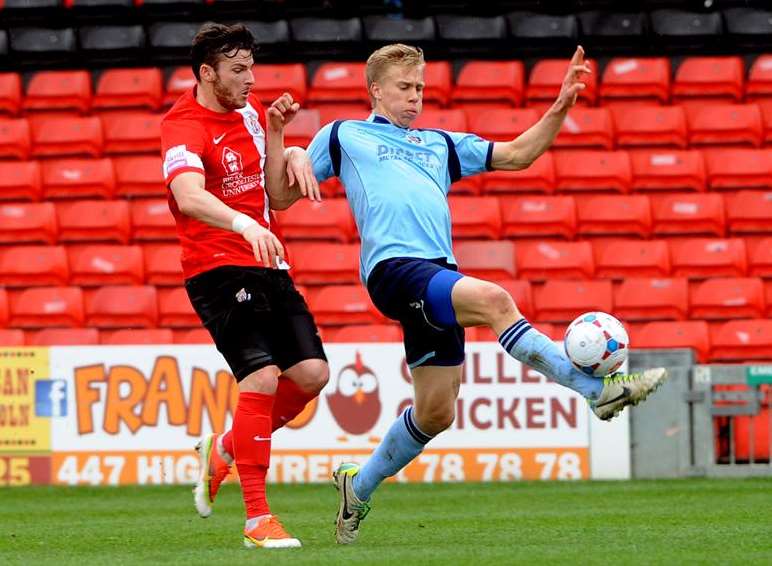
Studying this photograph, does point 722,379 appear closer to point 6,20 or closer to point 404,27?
point 404,27

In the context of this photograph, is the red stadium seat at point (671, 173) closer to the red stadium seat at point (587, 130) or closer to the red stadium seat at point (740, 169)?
the red stadium seat at point (740, 169)

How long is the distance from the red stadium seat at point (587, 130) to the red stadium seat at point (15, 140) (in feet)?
16.4

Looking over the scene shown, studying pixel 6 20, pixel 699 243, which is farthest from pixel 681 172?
pixel 6 20

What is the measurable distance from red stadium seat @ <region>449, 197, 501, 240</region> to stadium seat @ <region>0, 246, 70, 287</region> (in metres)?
3.41

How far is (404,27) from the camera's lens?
1517cm

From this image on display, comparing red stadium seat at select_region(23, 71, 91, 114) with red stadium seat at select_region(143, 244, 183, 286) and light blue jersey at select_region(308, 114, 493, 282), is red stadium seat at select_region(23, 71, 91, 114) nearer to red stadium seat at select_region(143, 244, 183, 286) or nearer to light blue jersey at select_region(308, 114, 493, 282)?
red stadium seat at select_region(143, 244, 183, 286)

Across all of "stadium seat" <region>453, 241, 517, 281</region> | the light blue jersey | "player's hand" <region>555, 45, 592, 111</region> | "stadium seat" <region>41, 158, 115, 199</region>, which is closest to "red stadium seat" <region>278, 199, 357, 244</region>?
"stadium seat" <region>453, 241, 517, 281</region>

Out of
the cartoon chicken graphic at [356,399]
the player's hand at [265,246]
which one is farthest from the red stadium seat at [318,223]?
the player's hand at [265,246]

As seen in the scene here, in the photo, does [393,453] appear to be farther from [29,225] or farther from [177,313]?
[29,225]

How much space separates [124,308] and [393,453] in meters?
6.72

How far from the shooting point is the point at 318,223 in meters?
13.4

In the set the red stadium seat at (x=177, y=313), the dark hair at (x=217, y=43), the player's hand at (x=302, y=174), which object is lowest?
the red stadium seat at (x=177, y=313)

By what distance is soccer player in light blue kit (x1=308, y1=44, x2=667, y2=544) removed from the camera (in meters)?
5.97

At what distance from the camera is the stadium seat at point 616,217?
529 inches
